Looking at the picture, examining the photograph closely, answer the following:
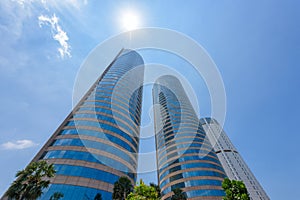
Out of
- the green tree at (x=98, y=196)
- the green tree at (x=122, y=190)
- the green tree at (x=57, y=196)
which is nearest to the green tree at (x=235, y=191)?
the green tree at (x=122, y=190)

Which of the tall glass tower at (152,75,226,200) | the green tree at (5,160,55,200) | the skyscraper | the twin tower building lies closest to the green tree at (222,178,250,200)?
the green tree at (5,160,55,200)

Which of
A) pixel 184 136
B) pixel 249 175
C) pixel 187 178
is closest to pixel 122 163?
pixel 187 178

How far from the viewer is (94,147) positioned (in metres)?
35.2

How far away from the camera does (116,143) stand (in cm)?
3969

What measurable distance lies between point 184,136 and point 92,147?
4096 cm

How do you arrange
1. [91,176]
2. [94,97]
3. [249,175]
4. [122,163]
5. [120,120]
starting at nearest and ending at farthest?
[91,176] < [122,163] < [120,120] < [94,97] < [249,175]

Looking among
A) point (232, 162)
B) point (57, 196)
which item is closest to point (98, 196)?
point (57, 196)

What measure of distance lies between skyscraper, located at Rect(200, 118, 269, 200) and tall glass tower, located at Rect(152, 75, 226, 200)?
56.6 meters

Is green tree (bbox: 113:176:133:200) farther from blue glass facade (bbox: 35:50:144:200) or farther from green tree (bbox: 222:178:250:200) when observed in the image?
green tree (bbox: 222:178:250:200)

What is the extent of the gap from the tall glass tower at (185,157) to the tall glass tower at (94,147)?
19042mm

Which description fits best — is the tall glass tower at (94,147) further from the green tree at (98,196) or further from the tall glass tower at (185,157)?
the tall glass tower at (185,157)

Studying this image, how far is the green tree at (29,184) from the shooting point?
17.3 metres

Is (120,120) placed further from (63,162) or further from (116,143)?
(63,162)

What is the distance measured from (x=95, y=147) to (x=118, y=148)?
6158 mm
